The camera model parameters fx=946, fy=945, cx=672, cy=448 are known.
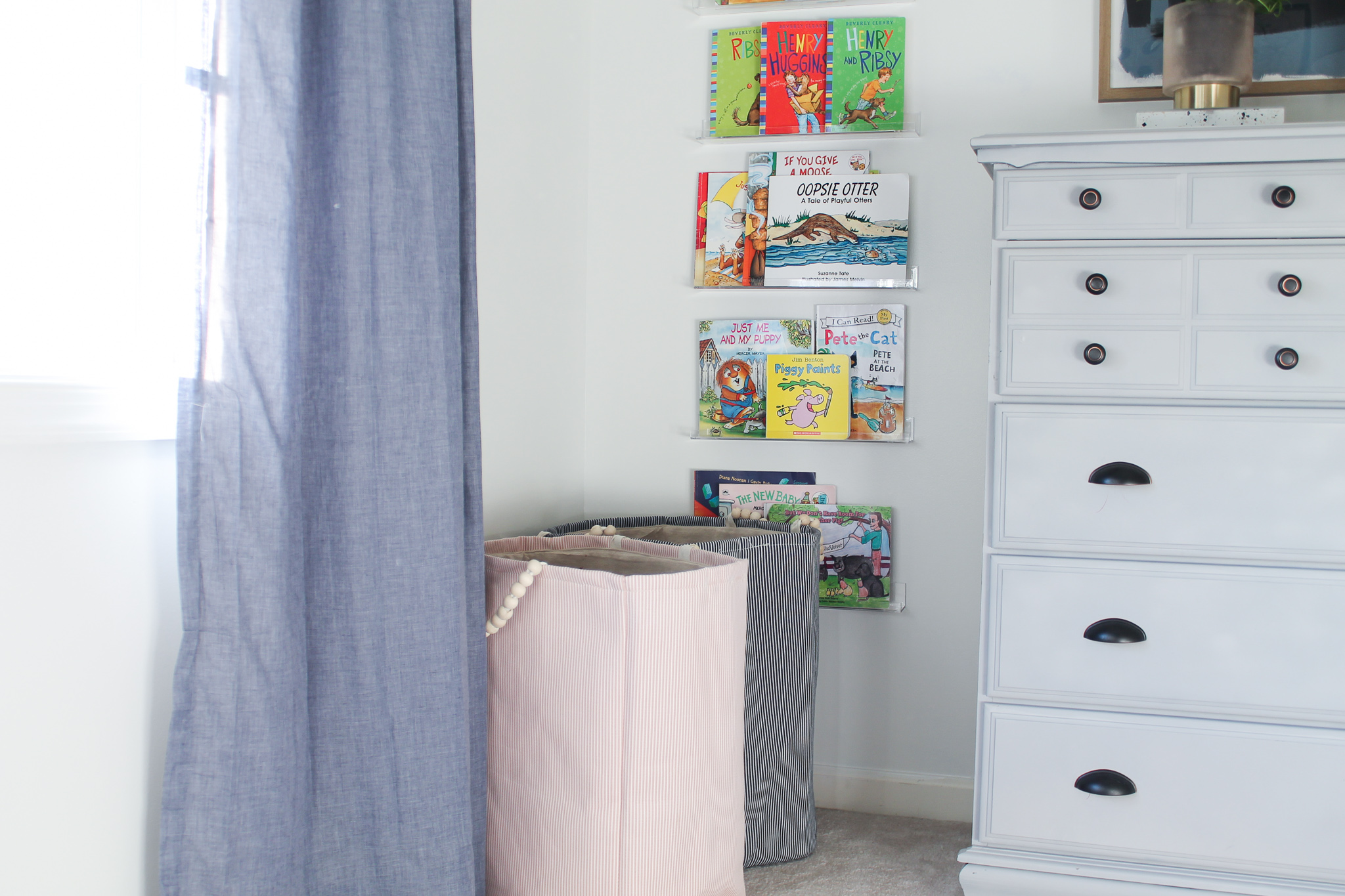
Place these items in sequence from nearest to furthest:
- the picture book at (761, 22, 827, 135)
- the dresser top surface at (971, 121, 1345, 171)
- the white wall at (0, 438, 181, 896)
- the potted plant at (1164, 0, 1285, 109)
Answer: the white wall at (0, 438, 181, 896), the dresser top surface at (971, 121, 1345, 171), the potted plant at (1164, 0, 1285, 109), the picture book at (761, 22, 827, 135)

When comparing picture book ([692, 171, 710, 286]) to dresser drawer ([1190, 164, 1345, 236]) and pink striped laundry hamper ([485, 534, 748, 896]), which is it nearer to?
pink striped laundry hamper ([485, 534, 748, 896])

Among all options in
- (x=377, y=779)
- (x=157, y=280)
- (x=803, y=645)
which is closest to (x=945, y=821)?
(x=803, y=645)

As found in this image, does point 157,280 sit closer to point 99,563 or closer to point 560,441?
point 99,563

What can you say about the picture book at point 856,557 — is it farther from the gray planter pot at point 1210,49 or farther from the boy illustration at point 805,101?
the gray planter pot at point 1210,49

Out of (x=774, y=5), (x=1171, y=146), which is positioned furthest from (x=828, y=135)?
(x=1171, y=146)

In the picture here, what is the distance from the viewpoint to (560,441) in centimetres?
208

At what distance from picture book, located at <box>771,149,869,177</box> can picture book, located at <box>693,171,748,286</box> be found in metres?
0.08

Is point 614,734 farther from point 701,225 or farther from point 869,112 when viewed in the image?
point 869,112

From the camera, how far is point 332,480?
116cm

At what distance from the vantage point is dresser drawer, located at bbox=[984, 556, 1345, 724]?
143 centimetres

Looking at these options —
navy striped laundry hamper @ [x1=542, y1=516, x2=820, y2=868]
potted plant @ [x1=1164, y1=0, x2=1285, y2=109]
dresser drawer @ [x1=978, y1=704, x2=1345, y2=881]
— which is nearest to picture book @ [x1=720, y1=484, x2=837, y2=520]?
navy striped laundry hamper @ [x1=542, y1=516, x2=820, y2=868]

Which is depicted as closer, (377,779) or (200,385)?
(200,385)

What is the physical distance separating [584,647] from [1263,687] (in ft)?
3.40

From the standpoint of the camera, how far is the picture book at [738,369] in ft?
6.81
